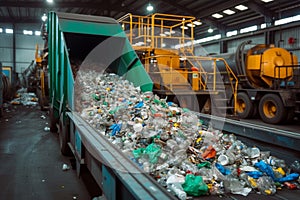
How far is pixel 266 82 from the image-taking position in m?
8.22

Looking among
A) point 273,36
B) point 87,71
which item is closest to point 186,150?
point 87,71

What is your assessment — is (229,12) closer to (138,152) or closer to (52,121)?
(52,121)

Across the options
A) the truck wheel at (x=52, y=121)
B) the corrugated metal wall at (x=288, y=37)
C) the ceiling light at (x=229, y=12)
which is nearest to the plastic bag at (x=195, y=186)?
the truck wheel at (x=52, y=121)

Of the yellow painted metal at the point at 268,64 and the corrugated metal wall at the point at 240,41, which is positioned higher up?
the corrugated metal wall at the point at 240,41

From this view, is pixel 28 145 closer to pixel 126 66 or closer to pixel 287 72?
pixel 126 66

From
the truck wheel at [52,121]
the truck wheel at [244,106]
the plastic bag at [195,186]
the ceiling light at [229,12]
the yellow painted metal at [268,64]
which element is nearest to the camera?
the plastic bag at [195,186]

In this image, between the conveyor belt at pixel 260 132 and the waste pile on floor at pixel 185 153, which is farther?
the conveyor belt at pixel 260 132

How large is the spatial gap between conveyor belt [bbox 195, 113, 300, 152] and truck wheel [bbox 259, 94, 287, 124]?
4383mm

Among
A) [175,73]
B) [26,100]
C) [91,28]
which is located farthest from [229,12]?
[91,28]

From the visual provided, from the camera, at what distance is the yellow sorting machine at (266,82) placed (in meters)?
7.07

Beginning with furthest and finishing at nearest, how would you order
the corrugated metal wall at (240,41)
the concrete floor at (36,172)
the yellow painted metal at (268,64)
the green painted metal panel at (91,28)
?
the corrugated metal wall at (240,41)
the yellow painted metal at (268,64)
the green painted metal panel at (91,28)
the concrete floor at (36,172)

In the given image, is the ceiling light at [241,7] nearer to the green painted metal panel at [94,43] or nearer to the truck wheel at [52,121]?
the green painted metal panel at [94,43]

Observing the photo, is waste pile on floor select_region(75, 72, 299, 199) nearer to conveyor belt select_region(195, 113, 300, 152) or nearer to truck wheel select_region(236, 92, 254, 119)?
conveyor belt select_region(195, 113, 300, 152)

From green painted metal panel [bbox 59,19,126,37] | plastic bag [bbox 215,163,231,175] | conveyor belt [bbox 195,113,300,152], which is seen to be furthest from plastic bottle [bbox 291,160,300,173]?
green painted metal panel [bbox 59,19,126,37]
